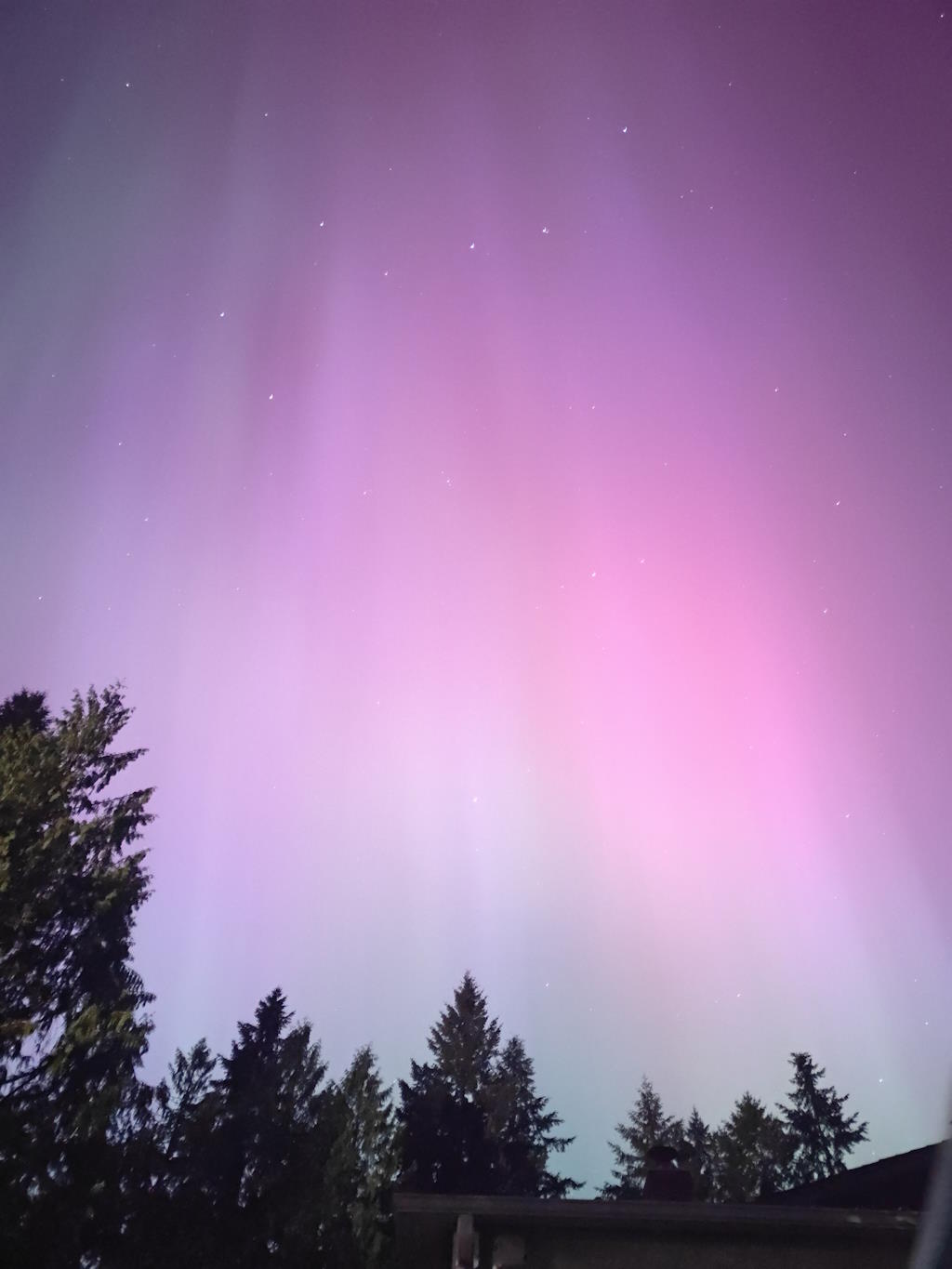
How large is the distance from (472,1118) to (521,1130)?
31.0ft

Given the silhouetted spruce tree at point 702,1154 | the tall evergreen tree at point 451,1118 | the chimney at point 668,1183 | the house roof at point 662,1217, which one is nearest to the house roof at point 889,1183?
the chimney at point 668,1183

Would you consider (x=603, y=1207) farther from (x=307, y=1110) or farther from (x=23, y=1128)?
(x=307, y=1110)

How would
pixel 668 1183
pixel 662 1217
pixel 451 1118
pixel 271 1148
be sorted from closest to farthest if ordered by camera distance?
pixel 662 1217 < pixel 668 1183 < pixel 271 1148 < pixel 451 1118

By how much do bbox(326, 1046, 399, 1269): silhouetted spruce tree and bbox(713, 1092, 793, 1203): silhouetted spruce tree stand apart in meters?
32.2

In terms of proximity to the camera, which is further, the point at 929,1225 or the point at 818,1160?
the point at 818,1160

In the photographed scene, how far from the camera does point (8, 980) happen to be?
20.3 metres

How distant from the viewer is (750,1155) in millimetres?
53188

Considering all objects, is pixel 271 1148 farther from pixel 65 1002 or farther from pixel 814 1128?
pixel 814 1128

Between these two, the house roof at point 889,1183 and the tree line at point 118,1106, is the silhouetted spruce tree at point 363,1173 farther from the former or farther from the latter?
the house roof at point 889,1183

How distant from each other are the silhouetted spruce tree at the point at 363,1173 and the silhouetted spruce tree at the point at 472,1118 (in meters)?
3.92

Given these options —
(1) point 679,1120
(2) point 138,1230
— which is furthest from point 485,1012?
(2) point 138,1230

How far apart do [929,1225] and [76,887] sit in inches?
954

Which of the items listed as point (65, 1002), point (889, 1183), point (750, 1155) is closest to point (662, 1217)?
point (889, 1183)

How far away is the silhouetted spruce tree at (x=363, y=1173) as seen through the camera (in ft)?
77.3
